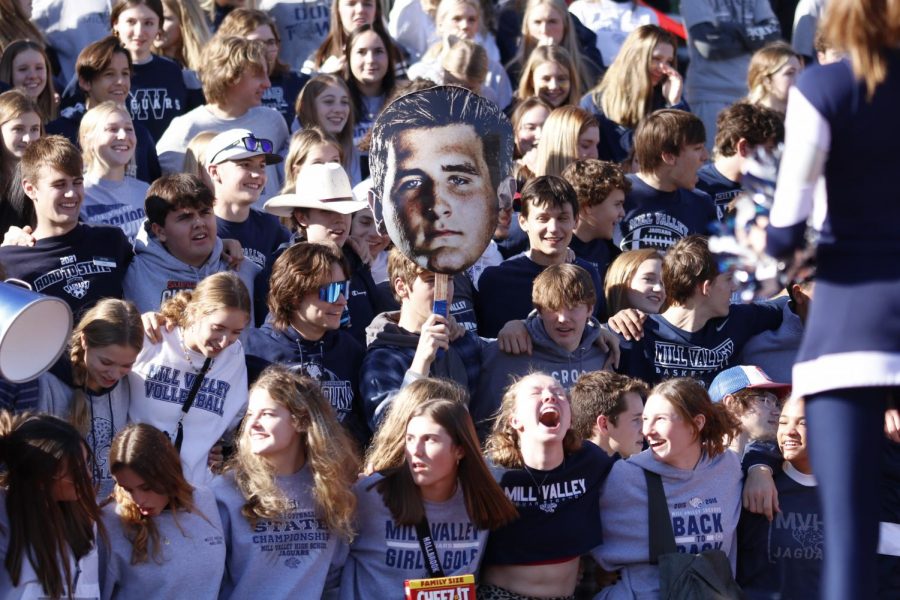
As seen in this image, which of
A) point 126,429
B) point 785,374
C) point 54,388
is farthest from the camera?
point 785,374

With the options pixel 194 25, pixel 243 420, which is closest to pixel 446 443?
pixel 243 420

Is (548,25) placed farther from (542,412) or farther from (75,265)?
(542,412)

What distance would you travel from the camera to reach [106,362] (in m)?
5.74

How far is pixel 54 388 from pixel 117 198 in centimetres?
193

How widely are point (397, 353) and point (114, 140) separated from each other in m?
2.01

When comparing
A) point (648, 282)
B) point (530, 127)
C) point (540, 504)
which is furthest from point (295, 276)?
point (530, 127)

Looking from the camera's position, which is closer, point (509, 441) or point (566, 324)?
point (509, 441)

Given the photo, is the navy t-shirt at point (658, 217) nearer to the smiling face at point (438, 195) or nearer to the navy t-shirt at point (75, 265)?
the navy t-shirt at point (75, 265)

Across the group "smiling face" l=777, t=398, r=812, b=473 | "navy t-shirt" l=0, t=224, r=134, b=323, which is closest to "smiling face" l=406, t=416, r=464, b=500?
"smiling face" l=777, t=398, r=812, b=473

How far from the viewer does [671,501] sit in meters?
5.79

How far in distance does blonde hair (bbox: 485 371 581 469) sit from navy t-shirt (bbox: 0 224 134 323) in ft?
5.97

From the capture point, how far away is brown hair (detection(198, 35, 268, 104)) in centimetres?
828

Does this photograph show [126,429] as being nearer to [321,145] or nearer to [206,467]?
[206,467]

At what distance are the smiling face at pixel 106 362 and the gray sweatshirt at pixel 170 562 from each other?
0.61 meters
